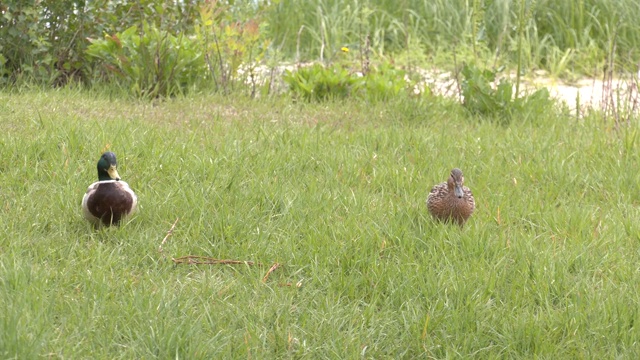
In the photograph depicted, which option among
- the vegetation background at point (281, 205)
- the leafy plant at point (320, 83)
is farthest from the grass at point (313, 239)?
the leafy plant at point (320, 83)

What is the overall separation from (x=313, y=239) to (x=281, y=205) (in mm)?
485

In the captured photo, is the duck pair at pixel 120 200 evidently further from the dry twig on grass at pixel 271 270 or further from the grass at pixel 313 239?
the dry twig on grass at pixel 271 270

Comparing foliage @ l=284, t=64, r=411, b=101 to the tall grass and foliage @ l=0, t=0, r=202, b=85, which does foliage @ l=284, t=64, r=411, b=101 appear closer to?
foliage @ l=0, t=0, r=202, b=85

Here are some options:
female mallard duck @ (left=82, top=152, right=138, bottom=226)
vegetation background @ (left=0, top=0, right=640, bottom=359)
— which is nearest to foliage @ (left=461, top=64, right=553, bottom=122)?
vegetation background @ (left=0, top=0, right=640, bottom=359)

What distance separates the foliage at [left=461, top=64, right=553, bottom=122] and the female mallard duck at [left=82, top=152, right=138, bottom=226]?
310 centimetres

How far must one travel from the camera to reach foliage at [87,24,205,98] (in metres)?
6.52

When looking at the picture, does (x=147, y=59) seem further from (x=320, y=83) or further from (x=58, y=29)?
(x=320, y=83)

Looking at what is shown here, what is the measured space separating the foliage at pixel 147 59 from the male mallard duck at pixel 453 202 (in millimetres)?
2900

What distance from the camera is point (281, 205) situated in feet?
14.7

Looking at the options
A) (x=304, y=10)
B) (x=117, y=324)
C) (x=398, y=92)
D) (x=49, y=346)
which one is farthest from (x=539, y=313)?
(x=304, y=10)

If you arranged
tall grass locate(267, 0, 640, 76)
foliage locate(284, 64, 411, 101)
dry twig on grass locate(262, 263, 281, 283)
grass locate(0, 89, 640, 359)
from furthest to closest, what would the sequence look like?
tall grass locate(267, 0, 640, 76), foliage locate(284, 64, 411, 101), dry twig on grass locate(262, 263, 281, 283), grass locate(0, 89, 640, 359)

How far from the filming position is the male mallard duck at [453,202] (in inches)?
163

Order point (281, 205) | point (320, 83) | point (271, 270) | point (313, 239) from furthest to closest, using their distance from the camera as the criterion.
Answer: point (320, 83) < point (281, 205) < point (313, 239) < point (271, 270)

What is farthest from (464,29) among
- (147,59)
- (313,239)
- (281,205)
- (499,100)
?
(313,239)
